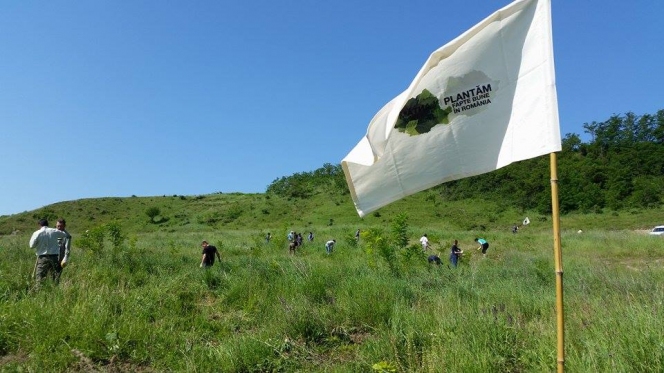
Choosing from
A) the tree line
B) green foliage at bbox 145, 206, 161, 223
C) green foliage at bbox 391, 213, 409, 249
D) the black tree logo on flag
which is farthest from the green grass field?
green foliage at bbox 145, 206, 161, 223

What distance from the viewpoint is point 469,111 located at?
410 cm

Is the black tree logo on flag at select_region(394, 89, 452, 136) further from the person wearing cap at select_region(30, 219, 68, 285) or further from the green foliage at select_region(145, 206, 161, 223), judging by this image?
the green foliage at select_region(145, 206, 161, 223)

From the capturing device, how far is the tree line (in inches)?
2515

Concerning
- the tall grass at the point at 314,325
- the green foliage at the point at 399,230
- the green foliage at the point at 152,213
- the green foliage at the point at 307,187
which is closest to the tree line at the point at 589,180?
the green foliage at the point at 307,187

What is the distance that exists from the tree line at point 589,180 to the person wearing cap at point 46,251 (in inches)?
2380

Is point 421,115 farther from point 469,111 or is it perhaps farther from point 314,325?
point 314,325

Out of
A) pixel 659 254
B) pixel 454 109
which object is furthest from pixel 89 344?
pixel 659 254

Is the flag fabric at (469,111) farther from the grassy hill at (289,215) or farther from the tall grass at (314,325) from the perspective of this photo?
the grassy hill at (289,215)

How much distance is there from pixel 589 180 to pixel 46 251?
256ft

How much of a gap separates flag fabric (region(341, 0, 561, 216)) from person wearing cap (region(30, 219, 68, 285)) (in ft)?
25.8

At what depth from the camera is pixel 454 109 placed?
13.6 feet

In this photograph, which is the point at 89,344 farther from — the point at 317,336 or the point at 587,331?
the point at 587,331

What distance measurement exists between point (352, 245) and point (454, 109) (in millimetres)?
23748

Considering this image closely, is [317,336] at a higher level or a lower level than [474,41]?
lower
